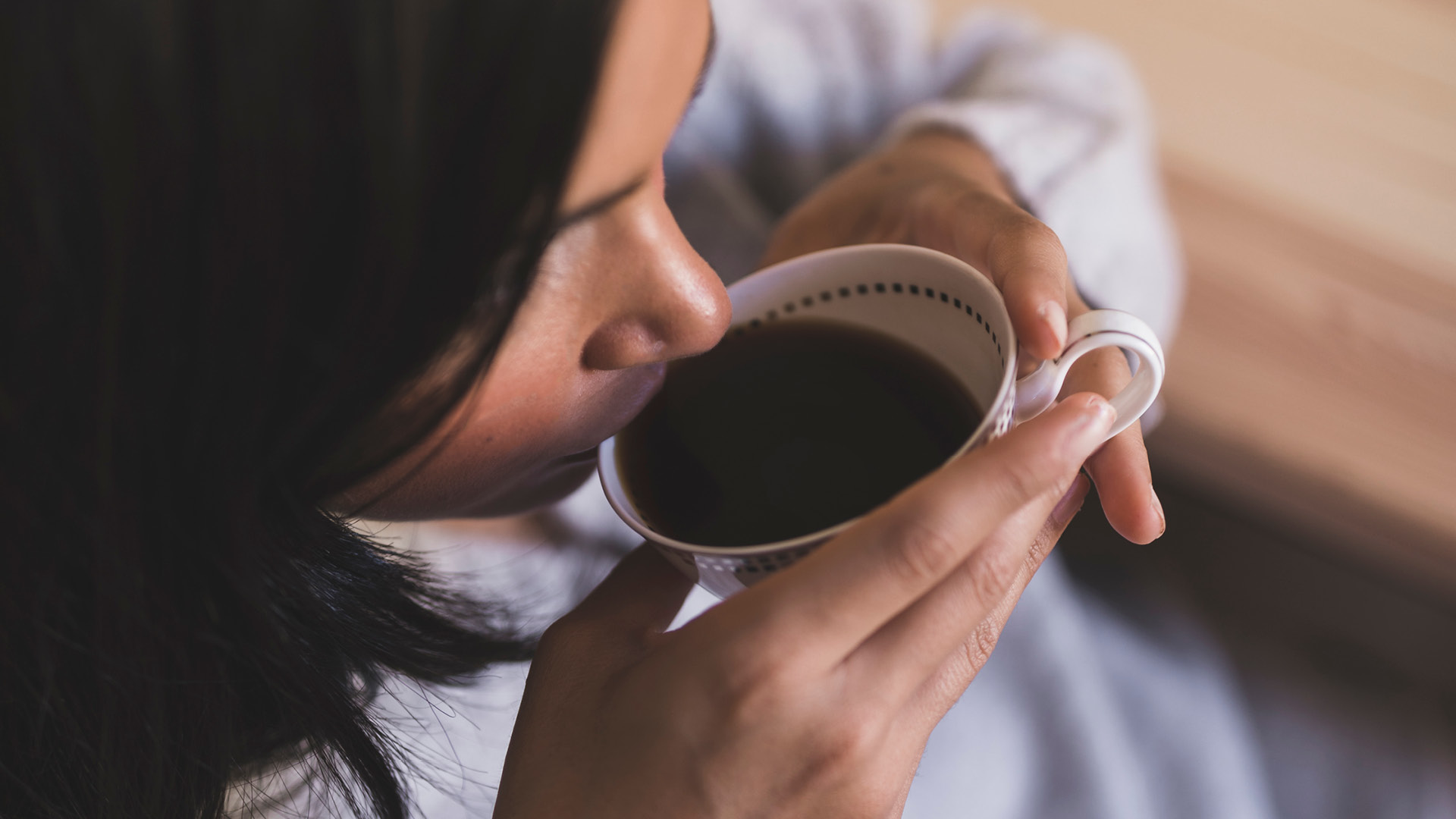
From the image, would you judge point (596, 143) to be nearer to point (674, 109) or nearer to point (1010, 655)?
point (674, 109)

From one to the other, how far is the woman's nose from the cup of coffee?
0.08 meters

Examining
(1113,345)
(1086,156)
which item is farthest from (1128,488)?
(1086,156)

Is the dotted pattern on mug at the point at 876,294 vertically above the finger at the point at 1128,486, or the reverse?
the dotted pattern on mug at the point at 876,294

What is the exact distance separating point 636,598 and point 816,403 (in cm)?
18

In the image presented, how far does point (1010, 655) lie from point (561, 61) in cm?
67

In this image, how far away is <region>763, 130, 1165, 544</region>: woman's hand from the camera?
467mm

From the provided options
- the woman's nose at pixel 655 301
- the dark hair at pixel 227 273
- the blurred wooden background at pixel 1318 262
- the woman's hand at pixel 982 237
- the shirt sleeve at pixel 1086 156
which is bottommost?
the blurred wooden background at pixel 1318 262

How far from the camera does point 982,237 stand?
0.58 m

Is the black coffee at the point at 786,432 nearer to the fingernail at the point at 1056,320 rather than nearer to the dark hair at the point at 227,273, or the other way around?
the fingernail at the point at 1056,320

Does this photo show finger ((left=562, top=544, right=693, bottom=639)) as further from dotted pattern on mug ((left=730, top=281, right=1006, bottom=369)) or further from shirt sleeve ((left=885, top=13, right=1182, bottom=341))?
shirt sleeve ((left=885, top=13, right=1182, bottom=341))

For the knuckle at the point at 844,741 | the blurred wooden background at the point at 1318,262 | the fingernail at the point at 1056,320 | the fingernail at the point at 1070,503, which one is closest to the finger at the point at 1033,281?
the fingernail at the point at 1056,320

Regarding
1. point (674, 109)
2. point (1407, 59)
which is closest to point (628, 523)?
point (674, 109)

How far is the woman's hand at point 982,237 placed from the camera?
467 millimetres

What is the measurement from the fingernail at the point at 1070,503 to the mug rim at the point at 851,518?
0.28 feet
